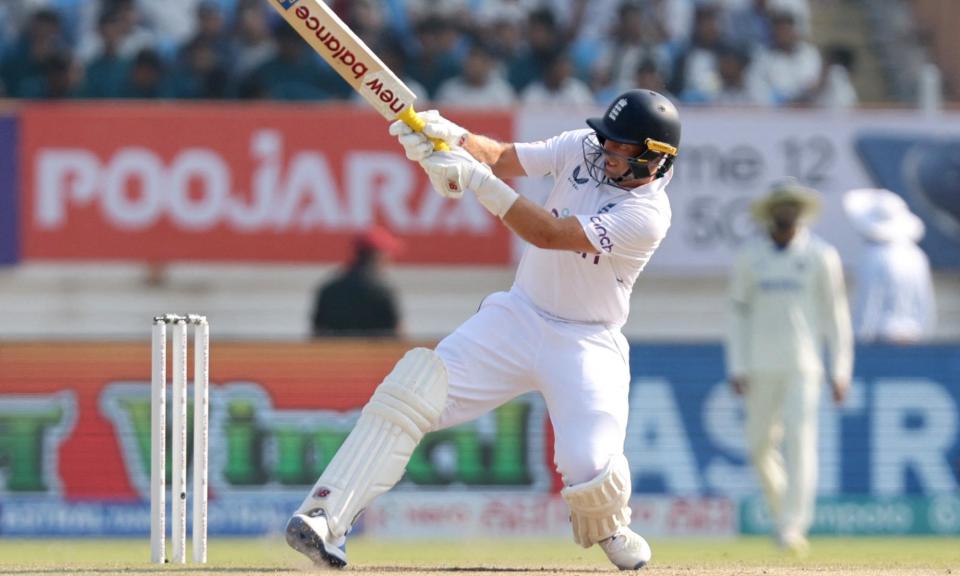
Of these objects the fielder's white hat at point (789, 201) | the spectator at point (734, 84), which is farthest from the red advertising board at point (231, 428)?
the spectator at point (734, 84)

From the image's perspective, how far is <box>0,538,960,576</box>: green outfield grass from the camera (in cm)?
722

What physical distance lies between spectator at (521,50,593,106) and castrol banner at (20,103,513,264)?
0.57m

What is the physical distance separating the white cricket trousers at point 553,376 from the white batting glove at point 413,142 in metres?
0.72

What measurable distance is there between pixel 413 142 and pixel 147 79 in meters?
7.13

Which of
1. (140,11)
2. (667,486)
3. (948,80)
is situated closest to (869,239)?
(667,486)

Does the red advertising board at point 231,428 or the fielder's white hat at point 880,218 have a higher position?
the fielder's white hat at point 880,218

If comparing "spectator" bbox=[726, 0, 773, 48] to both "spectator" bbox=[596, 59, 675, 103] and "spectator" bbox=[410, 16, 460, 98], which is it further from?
"spectator" bbox=[410, 16, 460, 98]

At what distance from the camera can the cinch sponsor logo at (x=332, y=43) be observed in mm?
6844

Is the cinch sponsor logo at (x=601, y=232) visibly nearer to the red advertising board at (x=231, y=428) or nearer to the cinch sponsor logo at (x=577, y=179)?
the cinch sponsor logo at (x=577, y=179)

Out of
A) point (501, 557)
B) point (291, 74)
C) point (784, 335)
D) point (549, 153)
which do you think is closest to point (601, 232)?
point (549, 153)

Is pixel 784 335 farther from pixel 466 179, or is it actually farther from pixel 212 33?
pixel 212 33

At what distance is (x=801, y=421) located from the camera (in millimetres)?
10273

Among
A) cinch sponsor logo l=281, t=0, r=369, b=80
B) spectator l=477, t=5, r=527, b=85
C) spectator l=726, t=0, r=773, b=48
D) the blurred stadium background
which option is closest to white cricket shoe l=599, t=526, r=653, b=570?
cinch sponsor logo l=281, t=0, r=369, b=80

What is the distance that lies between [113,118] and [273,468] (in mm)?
3339
